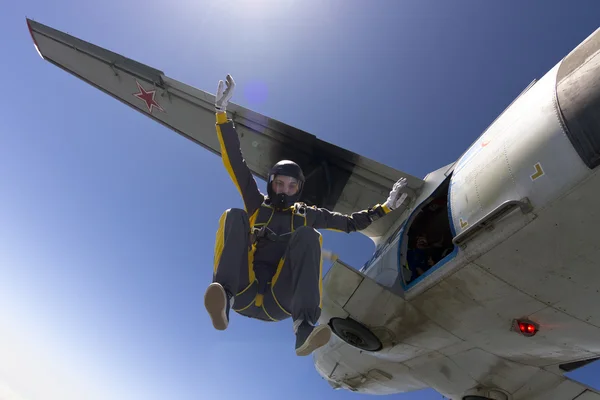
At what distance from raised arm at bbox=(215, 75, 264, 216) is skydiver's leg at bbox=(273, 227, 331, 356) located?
91cm

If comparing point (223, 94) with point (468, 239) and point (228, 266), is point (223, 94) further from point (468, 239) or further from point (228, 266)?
point (468, 239)

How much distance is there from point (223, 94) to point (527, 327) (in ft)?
15.5

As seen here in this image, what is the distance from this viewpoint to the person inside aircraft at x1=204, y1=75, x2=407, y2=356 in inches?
146

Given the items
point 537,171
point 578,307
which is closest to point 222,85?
point 537,171

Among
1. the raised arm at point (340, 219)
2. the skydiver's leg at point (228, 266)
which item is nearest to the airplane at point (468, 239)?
the raised arm at point (340, 219)

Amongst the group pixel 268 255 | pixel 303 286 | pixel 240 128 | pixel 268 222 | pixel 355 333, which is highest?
pixel 240 128

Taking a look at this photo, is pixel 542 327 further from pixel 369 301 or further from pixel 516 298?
pixel 369 301

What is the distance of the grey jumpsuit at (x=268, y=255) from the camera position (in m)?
3.82

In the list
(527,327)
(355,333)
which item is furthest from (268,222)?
(527,327)

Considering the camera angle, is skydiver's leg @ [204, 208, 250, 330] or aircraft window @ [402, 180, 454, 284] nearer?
skydiver's leg @ [204, 208, 250, 330]

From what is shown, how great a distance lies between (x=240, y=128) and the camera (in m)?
8.45

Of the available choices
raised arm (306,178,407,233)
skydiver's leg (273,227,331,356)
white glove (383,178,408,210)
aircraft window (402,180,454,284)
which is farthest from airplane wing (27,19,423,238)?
skydiver's leg (273,227,331,356)

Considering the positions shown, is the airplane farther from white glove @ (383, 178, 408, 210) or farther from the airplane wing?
white glove @ (383, 178, 408, 210)

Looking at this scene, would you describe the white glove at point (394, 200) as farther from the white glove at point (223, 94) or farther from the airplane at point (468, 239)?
the white glove at point (223, 94)
